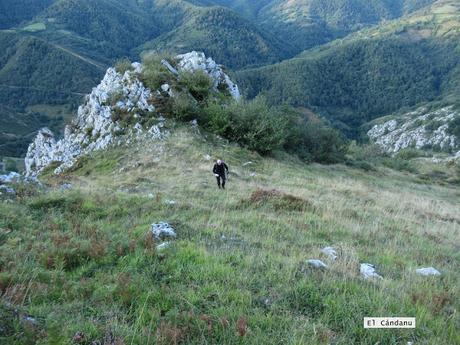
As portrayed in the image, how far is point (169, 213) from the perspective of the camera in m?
9.98

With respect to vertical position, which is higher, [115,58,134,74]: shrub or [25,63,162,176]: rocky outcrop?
[115,58,134,74]: shrub

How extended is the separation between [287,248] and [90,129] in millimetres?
19779

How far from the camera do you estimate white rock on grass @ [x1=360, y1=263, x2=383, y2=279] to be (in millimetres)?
6453

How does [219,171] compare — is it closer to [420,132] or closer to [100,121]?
[100,121]

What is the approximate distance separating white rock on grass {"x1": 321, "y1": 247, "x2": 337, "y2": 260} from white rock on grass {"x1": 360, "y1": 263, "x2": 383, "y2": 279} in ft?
1.92

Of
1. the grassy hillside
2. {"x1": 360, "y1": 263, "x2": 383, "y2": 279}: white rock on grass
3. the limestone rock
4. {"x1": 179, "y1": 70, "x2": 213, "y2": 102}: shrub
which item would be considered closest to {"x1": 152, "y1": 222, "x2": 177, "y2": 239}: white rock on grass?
the grassy hillside

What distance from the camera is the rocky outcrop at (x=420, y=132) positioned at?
148m

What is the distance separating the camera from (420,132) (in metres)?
162

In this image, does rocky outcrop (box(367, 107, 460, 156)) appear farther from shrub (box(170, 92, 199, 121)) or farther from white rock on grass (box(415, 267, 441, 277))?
white rock on grass (box(415, 267, 441, 277))

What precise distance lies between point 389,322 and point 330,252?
2.87 metres

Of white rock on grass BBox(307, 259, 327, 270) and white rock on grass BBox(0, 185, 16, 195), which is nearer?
white rock on grass BBox(307, 259, 327, 270)

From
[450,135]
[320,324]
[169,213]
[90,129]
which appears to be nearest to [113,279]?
[320,324]

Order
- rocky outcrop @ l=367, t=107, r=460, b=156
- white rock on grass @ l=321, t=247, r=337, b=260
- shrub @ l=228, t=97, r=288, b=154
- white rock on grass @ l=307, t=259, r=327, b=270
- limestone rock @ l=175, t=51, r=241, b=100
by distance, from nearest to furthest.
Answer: white rock on grass @ l=307, t=259, r=327, b=270 < white rock on grass @ l=321, t=247, r=337, b=260 < shrub @ l=228, t=97, r=288, b=154 < limestone rock @ l=175, t=51, r=241, b=100 < rocky outcrop @ l=367, t=107, r=460, b=156

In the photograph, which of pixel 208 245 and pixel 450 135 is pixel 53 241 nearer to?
pixel 208 245
